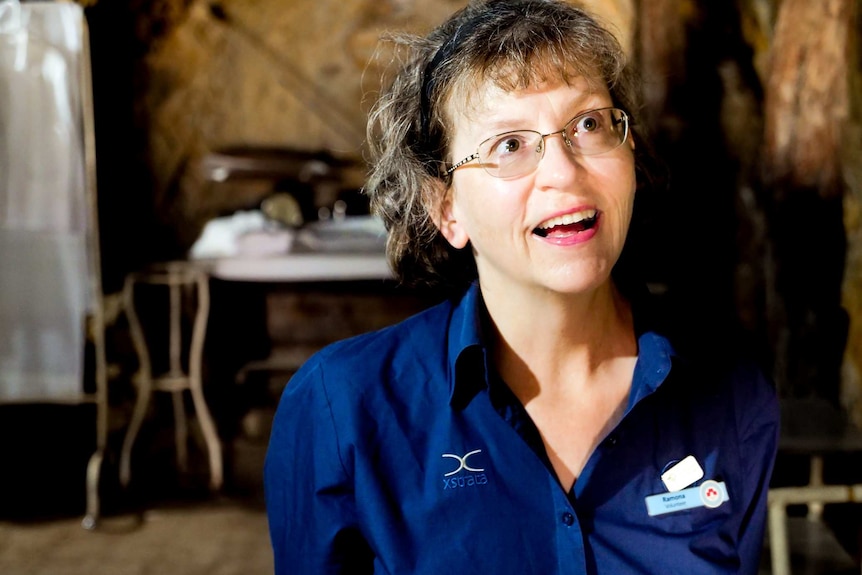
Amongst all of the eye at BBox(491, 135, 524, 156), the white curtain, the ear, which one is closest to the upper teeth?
the eye at BBox(491, 135, 524, 156)

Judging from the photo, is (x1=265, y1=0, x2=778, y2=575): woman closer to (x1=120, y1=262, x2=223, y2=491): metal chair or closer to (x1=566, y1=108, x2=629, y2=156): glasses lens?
(x1=566, y1=108, x2=629, y2=156): glasses lens

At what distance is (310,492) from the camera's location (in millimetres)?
1223

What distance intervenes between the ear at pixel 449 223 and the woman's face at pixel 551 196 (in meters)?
0.11

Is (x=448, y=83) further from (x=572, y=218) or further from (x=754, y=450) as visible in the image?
(x=754, y=450)

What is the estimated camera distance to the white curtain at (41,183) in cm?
283

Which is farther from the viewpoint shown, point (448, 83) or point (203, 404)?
point (203, 404)

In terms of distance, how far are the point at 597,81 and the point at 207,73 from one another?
121 inches

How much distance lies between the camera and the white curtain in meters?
2.83

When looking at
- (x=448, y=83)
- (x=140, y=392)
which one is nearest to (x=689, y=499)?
(x=448, y=83)

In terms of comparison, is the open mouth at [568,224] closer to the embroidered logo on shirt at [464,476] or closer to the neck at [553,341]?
the neck at [553,341]

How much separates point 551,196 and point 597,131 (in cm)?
13

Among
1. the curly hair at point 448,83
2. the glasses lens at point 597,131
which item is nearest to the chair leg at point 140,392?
the curly hair at point 448,83

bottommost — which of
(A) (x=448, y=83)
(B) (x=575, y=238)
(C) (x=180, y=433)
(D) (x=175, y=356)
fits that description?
(C) (x=180, y=433)

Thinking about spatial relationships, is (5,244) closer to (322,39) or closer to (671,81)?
(322,39)
